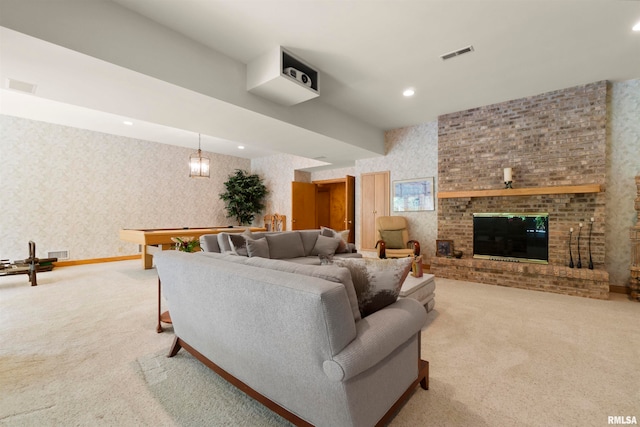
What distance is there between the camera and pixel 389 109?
4750mm

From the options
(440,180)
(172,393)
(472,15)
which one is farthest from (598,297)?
(172,393)

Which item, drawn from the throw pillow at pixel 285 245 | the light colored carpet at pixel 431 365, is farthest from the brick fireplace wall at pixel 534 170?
the throw pillow at pixel 285 245

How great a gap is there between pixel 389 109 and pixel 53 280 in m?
6.14

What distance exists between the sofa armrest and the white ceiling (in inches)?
97.6

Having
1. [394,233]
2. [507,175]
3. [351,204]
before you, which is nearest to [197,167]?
[351,204]

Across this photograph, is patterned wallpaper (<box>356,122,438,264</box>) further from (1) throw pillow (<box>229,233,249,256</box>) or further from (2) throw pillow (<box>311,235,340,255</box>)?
(1) throw pillow (<box>229,233,249,256</box>)

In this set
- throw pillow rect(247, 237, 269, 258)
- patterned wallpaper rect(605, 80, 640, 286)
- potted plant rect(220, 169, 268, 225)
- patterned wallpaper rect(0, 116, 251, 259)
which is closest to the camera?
throw pillow rect(247, 237, 269, 258)

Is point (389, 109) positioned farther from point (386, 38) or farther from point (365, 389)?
point (365, 389)

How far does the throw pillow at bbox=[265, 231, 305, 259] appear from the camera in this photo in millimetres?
3997

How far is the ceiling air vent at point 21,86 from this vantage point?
2.62m

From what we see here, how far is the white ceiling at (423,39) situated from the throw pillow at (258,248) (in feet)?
5.46

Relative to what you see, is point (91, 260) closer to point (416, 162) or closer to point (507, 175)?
point (416, 162)

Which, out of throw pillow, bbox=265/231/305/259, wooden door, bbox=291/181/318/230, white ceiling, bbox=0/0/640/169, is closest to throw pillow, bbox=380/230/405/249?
throw pillow, bbox=265/231/305/259

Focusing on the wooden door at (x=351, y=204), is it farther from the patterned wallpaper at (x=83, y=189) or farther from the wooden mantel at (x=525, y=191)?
the patterned wallpaper at (x=83, y=189)
